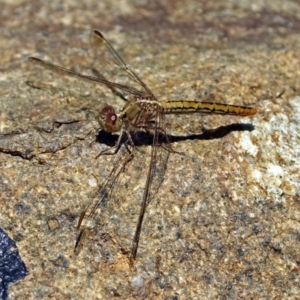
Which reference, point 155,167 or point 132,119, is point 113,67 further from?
point 155,167

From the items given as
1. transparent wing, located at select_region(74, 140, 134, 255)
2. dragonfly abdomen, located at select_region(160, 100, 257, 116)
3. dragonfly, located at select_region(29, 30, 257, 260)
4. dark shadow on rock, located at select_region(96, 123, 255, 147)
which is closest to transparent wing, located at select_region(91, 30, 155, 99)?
dragonfly, located at select_region(29, 30, 257, 260)

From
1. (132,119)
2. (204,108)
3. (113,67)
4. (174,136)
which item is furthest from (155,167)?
(113,67)

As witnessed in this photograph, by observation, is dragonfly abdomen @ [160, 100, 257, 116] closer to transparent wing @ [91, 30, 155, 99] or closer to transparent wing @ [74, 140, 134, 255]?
transparent wing @ [91, 30, 155, 99]

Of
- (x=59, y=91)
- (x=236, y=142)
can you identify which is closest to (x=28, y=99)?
(x=59, y=91)

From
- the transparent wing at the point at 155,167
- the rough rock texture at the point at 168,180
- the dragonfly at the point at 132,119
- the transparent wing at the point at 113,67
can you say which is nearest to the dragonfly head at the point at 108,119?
the dragonfly at the point at 132,119

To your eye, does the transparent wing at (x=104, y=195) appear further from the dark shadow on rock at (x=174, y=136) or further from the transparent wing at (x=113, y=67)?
the transparent wing at (x=113, y=67)

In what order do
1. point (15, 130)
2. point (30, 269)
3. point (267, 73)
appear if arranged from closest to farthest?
1. point (30, 269)
2. point (15, 130)
3. point (267, 73)

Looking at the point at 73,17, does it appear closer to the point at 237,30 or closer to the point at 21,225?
the point at 237,30
